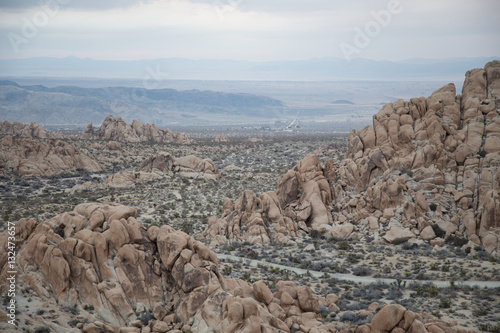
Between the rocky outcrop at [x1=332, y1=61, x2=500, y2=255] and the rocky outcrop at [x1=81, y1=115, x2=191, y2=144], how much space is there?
7907cm

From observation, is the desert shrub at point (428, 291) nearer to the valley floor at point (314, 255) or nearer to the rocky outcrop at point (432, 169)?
the valley floor at point (314, 255)

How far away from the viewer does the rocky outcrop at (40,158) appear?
221ft

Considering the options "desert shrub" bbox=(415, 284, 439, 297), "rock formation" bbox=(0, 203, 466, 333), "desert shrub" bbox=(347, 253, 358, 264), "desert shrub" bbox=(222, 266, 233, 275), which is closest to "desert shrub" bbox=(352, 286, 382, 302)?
"desert shrub" bbox=(415, 284, 439, 297)

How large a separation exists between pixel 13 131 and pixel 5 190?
6889 centimetres

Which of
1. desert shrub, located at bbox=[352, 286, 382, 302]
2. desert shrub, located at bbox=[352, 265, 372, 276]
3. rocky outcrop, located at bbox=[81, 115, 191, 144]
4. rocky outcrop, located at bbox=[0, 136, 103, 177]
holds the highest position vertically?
rocky outcrop, located at bbox=[81, 115, 191, 144]

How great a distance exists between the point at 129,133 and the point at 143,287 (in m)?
98.7

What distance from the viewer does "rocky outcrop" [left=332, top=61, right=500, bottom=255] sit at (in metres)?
38.2

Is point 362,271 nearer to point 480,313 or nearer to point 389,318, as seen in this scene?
point 480,313

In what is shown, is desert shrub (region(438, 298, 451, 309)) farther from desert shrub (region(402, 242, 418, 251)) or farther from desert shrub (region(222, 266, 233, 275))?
desert shrub (region(222, 266, 233, 275))

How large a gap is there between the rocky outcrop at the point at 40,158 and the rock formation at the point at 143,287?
162ft

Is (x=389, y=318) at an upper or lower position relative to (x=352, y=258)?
upper

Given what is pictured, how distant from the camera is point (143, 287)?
23.0 metres

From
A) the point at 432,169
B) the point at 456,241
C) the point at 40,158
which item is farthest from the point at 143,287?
the point at 40,158

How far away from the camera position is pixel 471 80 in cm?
4647
